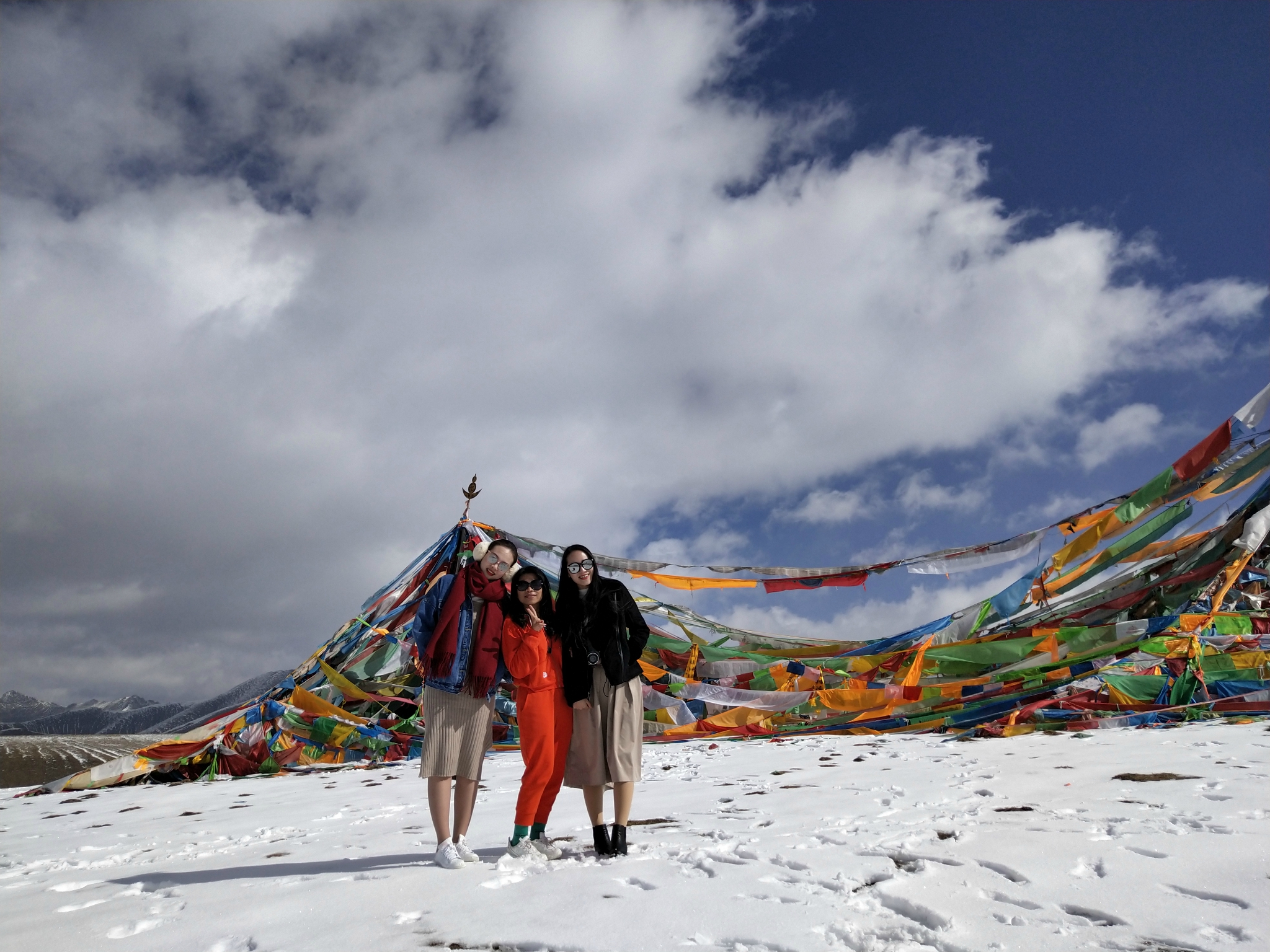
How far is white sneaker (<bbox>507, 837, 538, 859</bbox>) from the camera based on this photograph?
3279 millimetres

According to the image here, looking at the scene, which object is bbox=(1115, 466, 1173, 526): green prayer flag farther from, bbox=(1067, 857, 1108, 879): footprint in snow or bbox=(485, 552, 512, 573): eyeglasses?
bbox=(485, 552, 512, 573): eyeglasses

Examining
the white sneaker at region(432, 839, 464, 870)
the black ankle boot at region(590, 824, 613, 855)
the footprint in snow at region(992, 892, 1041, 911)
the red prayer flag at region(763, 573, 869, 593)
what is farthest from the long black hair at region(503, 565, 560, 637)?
the red prayer flag at region(763, 573, 869, 593)

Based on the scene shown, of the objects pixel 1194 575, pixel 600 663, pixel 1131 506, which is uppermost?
pixel 1131 506

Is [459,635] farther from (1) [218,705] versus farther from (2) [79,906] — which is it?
(1) [218,705]

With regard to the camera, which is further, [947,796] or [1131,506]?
[1131,506]

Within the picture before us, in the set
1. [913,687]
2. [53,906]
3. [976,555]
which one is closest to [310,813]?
[53,906]

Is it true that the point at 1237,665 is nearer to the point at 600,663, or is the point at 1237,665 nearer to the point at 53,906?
the point at 600,663

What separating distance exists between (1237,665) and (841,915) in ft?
21.8

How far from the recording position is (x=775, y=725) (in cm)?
866

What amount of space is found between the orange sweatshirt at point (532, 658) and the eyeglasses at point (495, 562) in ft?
0.90

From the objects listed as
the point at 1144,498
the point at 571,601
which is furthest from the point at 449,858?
the point at 1144,498

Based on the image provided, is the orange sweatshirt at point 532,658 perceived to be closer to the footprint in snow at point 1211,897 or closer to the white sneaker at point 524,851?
the white sneaker at point 524,851

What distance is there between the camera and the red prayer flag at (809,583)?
9.80m

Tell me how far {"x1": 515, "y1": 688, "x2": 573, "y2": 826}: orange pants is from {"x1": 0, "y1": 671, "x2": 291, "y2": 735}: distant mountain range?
7228mm
